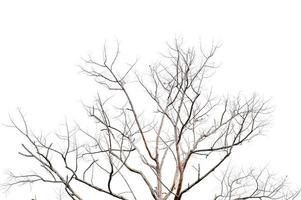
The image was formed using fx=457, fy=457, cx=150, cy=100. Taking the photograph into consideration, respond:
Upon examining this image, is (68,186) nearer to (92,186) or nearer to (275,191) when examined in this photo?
(92,186)

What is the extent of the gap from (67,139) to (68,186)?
73 cm

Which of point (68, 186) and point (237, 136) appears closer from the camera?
point (68, 186)

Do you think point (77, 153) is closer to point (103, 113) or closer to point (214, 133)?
point (103, 113)

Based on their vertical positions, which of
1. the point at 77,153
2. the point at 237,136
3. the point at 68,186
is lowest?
the point at 68,186

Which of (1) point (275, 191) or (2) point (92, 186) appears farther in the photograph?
(1) point (275, 191)

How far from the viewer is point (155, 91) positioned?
8383mm

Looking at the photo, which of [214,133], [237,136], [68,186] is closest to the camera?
[68,186]

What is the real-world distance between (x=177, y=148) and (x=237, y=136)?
100 cm

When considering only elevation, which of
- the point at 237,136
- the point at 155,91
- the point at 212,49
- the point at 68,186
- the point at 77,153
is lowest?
the point at 68,186

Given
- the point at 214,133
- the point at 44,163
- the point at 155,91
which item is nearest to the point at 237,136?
the point at 214,133

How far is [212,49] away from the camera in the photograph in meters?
8.39

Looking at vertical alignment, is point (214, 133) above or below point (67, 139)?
above

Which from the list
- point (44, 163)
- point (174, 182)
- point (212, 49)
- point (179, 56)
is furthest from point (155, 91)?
point (44, 163)

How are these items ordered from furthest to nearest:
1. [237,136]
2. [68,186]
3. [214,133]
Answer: [214,133]
[237,136]
[68,186]
